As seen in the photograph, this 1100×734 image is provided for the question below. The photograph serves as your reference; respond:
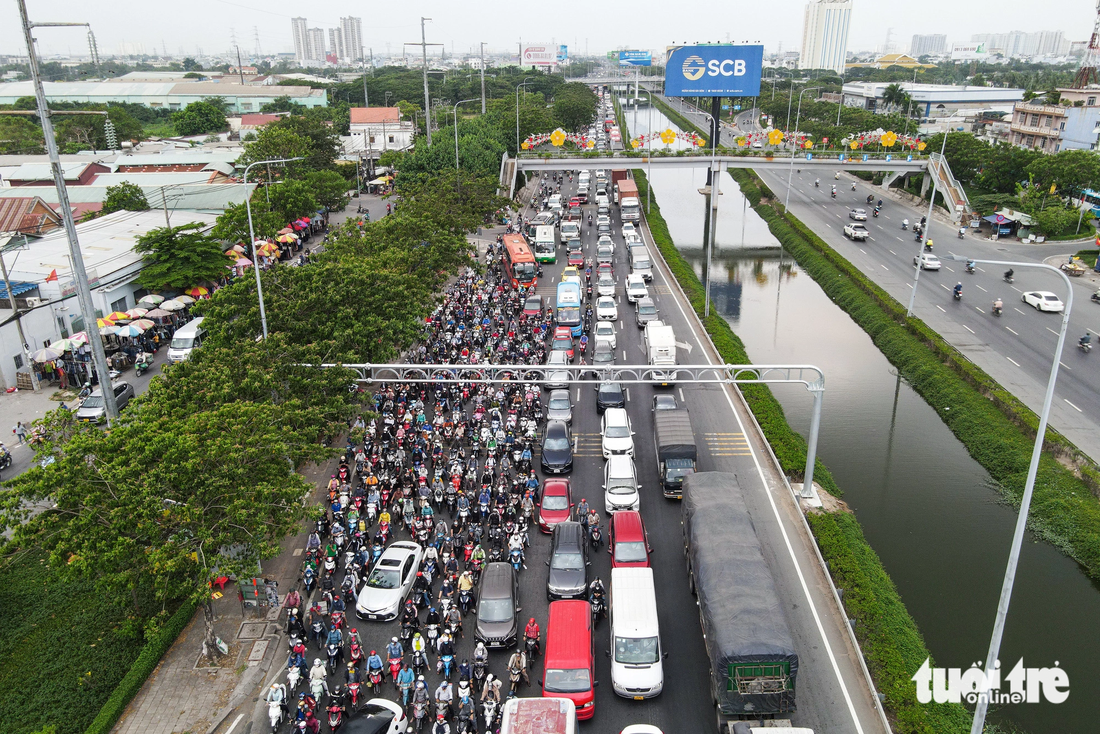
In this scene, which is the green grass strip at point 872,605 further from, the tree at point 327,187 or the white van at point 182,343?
the tree at point 327,187

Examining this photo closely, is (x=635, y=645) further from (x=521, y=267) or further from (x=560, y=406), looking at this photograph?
(x=521, y=267)

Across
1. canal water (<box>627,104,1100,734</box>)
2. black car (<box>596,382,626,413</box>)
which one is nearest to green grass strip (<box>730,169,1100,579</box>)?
canal water (<box>627,104,1100,734</box>)

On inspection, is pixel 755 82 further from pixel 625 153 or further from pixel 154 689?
pixel 154 689

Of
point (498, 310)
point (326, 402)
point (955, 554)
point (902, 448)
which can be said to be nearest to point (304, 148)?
point (498, 310)

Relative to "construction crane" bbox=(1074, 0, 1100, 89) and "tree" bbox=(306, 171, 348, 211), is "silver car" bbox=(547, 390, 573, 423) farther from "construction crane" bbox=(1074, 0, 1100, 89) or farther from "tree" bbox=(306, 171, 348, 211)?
"construction crane" bbox=(1074, 0, 1100, 89)

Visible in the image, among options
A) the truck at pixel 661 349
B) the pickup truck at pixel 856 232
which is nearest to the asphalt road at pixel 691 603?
the truck at pixel 661 349

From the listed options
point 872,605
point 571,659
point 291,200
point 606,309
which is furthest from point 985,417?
point 291,200
